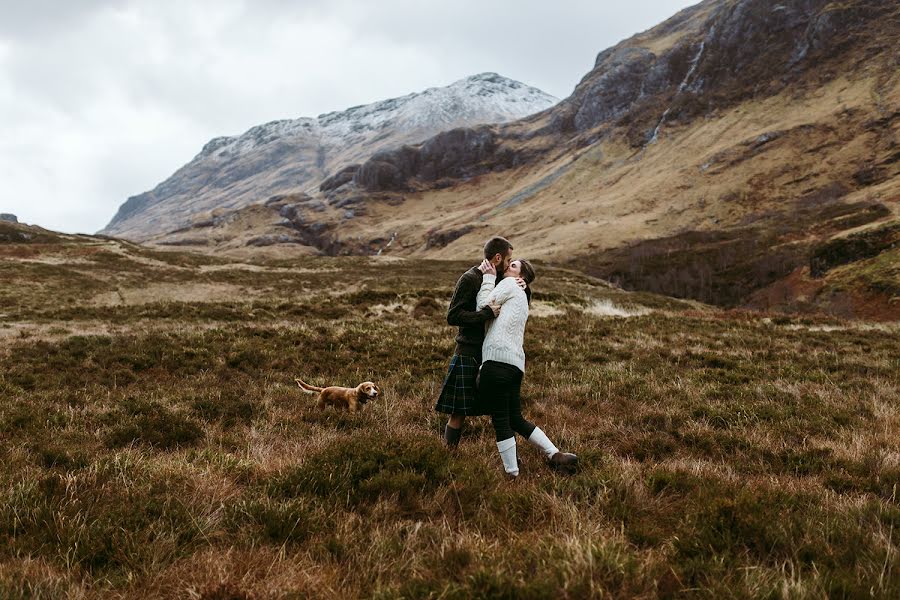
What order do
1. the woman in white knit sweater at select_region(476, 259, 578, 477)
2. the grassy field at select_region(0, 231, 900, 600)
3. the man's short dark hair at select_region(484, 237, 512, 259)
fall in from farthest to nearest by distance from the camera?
the man's short dark hair at select_region(484, 237, 512, 259)
the woman in white knit sweater at select_region(476, 259, 578, 477)
the grassy field at select_region(0, 231, 900, 600)

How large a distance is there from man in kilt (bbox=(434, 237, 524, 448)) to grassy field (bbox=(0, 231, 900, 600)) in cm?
46

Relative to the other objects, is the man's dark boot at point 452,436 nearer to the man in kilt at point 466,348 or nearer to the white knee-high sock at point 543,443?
the man in kilt at point 466,348

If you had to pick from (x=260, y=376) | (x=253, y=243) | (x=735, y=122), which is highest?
(x=735, y=122)

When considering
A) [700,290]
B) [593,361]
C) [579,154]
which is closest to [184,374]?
[593,361]

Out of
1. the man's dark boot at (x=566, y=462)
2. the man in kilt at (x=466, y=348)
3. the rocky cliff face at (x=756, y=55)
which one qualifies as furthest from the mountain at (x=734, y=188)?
the man in kilt at (x=466, y=348)

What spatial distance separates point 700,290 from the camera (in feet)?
208

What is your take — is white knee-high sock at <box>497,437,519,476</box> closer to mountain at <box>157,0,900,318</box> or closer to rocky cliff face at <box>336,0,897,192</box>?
mountain at <box>157,0,900,318</box>

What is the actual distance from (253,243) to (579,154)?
133 metres

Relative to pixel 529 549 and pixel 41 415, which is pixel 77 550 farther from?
pixel 41 415

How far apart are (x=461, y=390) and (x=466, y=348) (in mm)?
558

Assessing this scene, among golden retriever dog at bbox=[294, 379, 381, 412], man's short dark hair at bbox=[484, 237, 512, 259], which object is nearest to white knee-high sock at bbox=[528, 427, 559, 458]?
man's short dark hair at bbox=[484, 237, 512, 259]

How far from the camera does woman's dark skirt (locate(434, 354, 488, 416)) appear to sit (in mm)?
5887

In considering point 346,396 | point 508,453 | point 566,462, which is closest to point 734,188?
point 346,396

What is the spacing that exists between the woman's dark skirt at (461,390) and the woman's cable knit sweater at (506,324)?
369 millimetres
